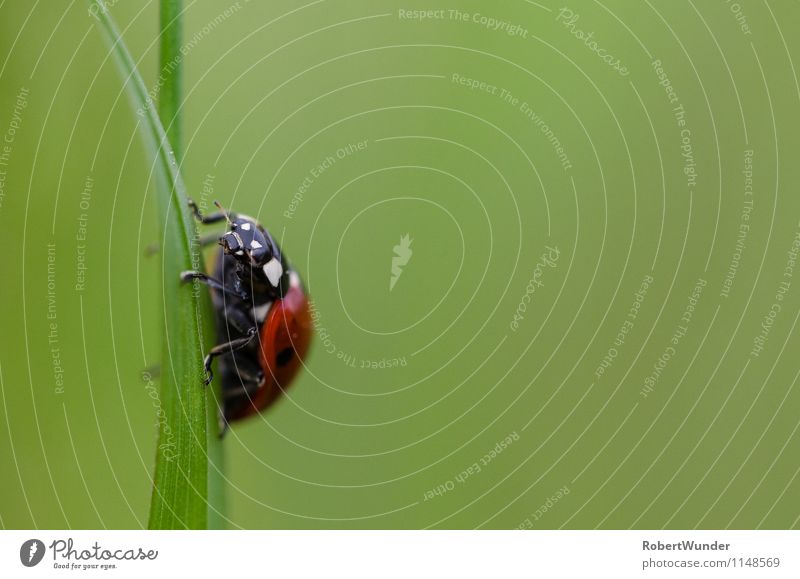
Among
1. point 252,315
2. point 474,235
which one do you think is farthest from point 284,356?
point 474,235

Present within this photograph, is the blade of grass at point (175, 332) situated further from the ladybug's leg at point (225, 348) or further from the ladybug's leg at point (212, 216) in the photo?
the ladybug's leg at point (212, 216)

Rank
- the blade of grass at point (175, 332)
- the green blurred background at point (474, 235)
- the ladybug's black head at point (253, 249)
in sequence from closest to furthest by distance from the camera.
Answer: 1. the blade of grass at point (175, 332)
2. the ladybug's black head at point (253, 249)
3. the green blurred background at point (474, 235)

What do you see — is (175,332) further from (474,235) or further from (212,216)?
(474,235)

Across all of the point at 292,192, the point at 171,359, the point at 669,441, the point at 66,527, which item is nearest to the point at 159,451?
the point at 171,359

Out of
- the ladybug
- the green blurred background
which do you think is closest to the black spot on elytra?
the ladybug

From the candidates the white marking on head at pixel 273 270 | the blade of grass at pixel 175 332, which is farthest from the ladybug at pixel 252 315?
the blade of grass at pixel 175 332
